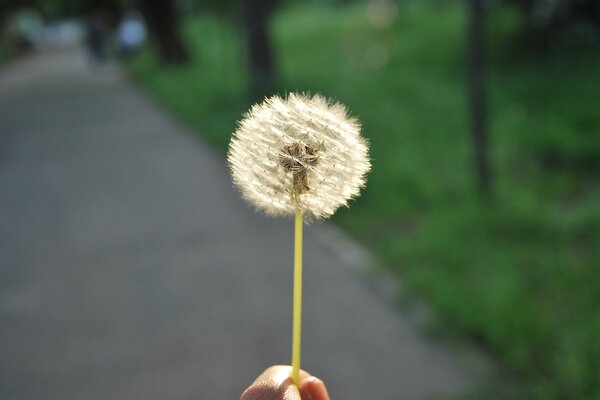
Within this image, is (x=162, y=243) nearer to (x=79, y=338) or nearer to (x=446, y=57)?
(x=79, y=338)

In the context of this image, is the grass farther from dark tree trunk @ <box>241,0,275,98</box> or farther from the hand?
the hand

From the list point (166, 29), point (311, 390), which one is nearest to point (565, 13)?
point (311, 390)

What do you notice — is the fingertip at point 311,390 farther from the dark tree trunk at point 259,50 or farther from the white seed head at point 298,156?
the dark tree trunk at point 259,50

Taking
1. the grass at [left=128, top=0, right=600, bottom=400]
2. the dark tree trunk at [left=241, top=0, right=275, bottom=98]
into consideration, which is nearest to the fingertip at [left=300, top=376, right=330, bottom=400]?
the grass at [left=128, top=0, right=600, bottom=400]

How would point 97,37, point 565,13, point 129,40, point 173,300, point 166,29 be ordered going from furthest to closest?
point 129,40 → point 97,37 → point 166,29 → point 565,13 → point 173,300

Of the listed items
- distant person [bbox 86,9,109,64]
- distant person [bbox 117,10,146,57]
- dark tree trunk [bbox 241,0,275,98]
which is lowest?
dark tree trunk [bbox 241,0,275,98]

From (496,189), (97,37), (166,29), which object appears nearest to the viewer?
(496,189)

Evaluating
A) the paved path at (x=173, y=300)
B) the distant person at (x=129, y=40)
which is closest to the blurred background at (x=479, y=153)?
the paved path at (x=173, y=300)

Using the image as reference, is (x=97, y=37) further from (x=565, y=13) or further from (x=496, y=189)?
(x=496, y=189)
